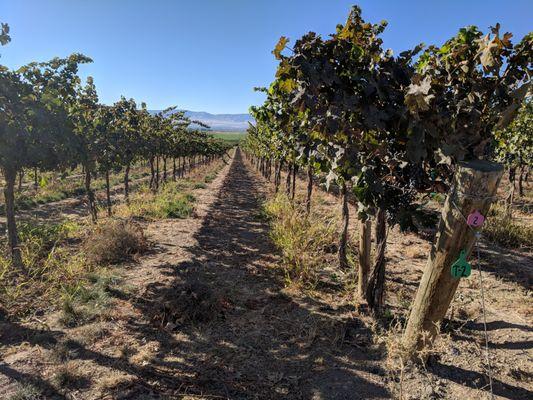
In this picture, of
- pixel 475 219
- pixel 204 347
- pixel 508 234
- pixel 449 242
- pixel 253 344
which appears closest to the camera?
pixel 475 219

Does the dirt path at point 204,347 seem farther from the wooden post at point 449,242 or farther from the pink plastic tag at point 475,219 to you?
the pink plastic tag at point 475,219

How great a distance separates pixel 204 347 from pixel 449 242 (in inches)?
124

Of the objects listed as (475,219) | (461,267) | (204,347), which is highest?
(475,219)

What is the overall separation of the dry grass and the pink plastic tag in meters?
6.57

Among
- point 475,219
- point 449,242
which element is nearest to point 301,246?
point 449,242

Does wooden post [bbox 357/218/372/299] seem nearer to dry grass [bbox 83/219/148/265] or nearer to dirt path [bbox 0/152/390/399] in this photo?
dirt path [bbox 0/152/390/399]

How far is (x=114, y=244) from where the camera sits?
7.36 meters

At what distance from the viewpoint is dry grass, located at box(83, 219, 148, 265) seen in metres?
7.12

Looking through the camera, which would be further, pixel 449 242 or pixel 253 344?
pixel 253 344

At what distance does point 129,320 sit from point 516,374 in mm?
4922

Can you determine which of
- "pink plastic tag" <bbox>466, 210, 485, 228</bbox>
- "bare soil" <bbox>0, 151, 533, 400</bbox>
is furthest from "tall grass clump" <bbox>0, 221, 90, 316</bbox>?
"pink plastic tag" <bbox>466, 210, 485, 228</bbox>

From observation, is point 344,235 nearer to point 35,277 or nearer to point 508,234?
point 508,234

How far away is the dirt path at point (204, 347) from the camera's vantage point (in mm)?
3545

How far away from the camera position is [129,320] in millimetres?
4902
